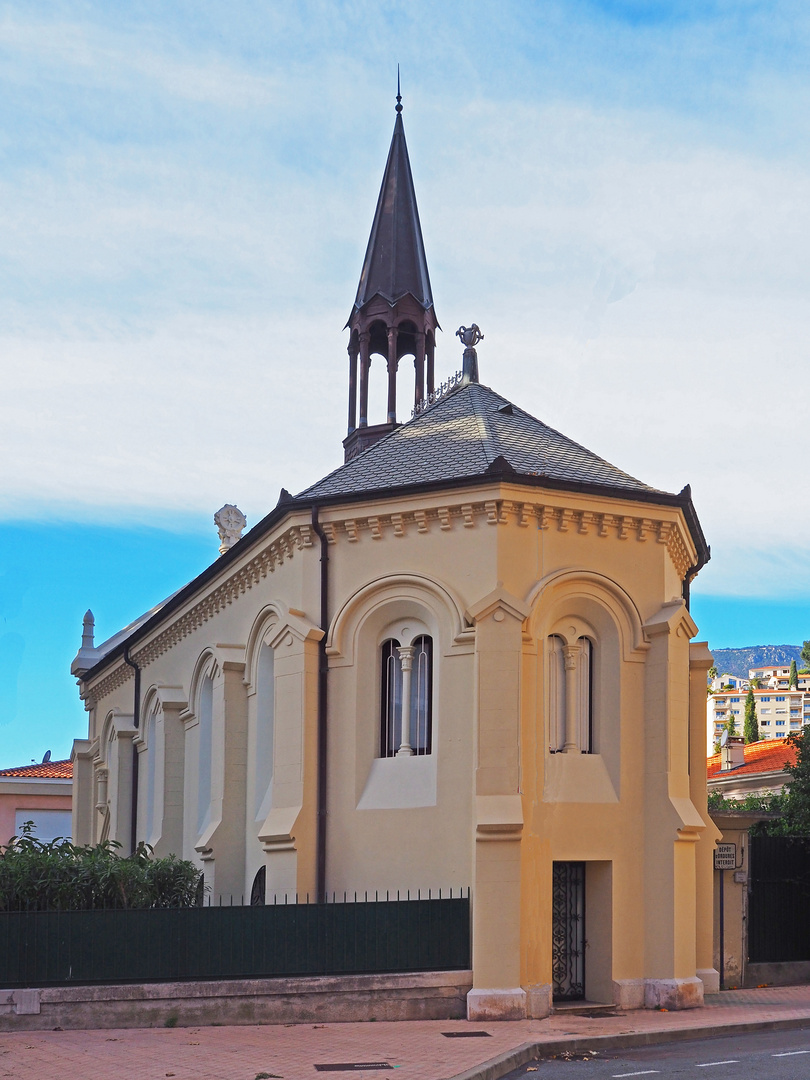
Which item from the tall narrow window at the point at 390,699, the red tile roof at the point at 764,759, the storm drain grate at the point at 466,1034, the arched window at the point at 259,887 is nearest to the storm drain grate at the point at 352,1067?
the storm drain grate at the point at 466,1034

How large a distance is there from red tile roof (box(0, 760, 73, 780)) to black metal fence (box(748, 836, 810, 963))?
3388 centimetres

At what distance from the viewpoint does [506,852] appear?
17891mm

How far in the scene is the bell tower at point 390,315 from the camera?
31688mm

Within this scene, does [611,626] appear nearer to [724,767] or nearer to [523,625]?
[523,625]

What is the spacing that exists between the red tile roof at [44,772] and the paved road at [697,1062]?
39.0m

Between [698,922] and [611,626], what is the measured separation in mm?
5296

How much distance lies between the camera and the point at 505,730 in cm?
1841

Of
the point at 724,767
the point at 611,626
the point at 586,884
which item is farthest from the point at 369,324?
the point at 724,767

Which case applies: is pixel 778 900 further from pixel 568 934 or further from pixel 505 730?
pixel 505 730

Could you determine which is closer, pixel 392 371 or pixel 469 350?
pixel 469 350

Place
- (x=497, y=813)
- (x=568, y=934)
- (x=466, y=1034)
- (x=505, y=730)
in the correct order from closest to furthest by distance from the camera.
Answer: (x=466, y=1034) < (x=497, y=813) < (x=505, y=730) < (x=568, y=934)

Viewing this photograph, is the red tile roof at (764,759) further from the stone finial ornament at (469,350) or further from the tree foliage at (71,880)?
the tree foliage at (71,880)

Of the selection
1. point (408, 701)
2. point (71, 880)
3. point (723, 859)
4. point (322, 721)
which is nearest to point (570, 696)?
point (408, 701)

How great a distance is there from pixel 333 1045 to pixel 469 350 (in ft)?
49.9
